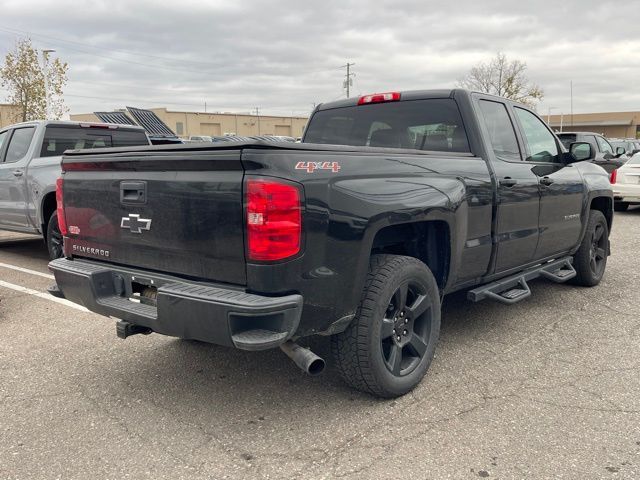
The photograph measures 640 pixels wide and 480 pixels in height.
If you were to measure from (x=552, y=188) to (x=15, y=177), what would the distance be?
648 centimetres

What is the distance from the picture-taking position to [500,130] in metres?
4.55

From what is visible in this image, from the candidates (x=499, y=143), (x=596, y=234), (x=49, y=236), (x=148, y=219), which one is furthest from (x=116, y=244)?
(x=596, y=234)

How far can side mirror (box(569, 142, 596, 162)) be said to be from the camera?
201 inches

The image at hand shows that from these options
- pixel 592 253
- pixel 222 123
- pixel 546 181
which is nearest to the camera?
pixel 546 181

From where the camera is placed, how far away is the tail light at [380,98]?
456 centimetres

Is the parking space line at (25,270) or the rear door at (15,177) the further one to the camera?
the rear door at (15,177)

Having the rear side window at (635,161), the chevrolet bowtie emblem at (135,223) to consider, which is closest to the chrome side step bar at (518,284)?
the chevrolet bowtie emblem at (135,223)

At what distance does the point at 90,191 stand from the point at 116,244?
1.29 ft

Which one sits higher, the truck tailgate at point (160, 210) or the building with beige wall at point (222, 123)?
the building with beige wall at point (222, 123)

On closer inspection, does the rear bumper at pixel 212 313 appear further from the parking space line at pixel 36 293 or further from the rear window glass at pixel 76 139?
the rear window glass at pixel 76 139

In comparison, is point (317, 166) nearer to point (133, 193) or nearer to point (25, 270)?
point (133, 193)

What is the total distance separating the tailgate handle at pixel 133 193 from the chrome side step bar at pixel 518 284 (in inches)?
95.4

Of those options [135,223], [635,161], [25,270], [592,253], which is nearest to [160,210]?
[135,223]

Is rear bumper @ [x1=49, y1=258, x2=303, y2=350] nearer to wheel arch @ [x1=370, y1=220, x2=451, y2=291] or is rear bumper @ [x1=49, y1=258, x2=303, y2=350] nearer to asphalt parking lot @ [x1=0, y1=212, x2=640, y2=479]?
asphalt parking lot @ [x1=0, y1=212, x2=640, y2=479]
